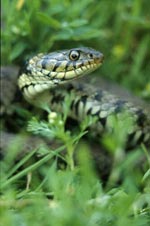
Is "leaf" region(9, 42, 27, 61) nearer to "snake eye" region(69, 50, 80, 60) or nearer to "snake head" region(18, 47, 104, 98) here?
"snake head" region(18, 47, 104, 98)

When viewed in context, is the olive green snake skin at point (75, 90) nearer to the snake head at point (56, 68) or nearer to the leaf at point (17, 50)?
the snake head at point (56, 68)

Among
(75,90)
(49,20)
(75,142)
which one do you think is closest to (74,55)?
(75,90)

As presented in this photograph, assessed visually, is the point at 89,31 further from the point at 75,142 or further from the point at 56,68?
the point at 75,142

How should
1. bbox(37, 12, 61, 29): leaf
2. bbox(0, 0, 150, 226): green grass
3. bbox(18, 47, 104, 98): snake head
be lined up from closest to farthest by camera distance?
bbox(0, 0, 150, 226): green grass, bbox(18, 47, 104, 98): snake head, bbox(37, 12, 61, 29): leaf

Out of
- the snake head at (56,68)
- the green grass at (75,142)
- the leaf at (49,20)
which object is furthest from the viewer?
the leaf at (49,20)

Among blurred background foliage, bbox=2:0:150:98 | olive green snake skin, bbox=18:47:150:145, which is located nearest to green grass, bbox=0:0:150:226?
blurred background foliage, bbox=2:0:150:98

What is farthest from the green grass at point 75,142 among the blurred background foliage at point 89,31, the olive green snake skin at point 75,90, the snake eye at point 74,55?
the snake eye at point 74,55

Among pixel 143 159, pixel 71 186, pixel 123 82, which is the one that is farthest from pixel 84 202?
pixel 123 82

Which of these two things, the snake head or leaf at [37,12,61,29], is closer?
the snake head
